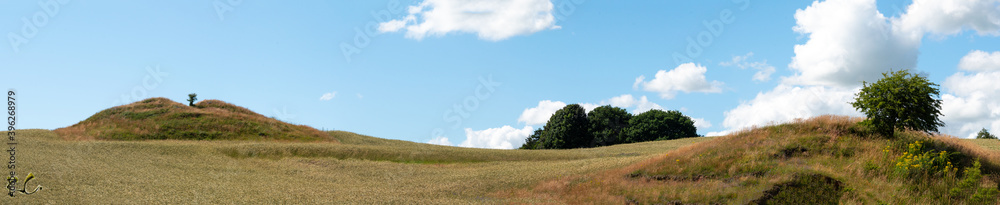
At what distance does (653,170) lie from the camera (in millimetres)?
25250

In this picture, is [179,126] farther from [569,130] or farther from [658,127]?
[658,127]

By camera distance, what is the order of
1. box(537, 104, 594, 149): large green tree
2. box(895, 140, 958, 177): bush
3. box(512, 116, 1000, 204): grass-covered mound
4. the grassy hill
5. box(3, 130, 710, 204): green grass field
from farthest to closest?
box(537, 104, 594, 149): large green tree, box(895, 140, 958, 177): bush, box(512, 116, 1000, 204): grass-covered mound, the grassy hill, box(3, 130, 710, 204): green grass field

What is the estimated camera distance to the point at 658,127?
72.9 m

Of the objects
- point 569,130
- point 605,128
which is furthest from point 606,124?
point 569,130

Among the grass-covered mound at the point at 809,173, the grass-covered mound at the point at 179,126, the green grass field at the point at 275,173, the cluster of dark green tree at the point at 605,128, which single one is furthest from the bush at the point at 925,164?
the cluster of dark green tree at the point at 605,128

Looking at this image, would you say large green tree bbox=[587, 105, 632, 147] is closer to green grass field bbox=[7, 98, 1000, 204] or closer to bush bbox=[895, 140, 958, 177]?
green grass field bbox=[7, 98, 1000, 204]

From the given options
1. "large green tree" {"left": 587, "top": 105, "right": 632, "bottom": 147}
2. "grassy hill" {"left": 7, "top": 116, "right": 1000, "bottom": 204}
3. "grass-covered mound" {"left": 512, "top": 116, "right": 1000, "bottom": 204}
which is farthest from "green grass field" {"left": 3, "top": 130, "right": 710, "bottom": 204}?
"large green tree" {"left": 587, "top": 105, "right": 632, "bottom": 147}

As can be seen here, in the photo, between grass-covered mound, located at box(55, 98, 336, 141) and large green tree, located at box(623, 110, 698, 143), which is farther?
large green tree, located at box(623, 110, 698, 143)

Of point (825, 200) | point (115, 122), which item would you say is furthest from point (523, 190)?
point (115, 122)

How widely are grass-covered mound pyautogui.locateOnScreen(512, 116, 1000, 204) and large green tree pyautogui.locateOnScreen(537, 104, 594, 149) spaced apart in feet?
138

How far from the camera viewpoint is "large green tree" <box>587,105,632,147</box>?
72.4 metres

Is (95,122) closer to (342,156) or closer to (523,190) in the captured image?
(342,156)

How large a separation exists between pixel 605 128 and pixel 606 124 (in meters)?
0.53

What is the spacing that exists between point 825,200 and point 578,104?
51.9 metres
